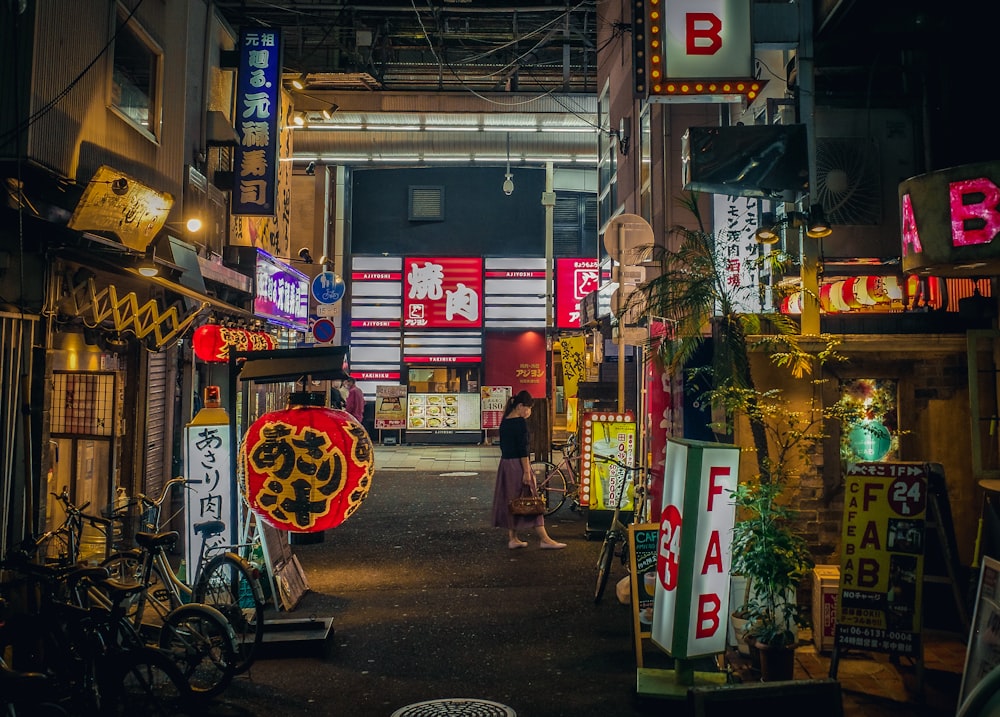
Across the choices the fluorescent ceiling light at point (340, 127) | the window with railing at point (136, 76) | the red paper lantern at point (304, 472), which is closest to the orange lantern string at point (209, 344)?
the window with railing at point (136, 76)

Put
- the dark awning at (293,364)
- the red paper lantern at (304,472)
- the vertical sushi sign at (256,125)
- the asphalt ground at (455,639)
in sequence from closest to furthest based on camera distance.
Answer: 1. the red paper lantern at (304,472)
2. the asphalt ground at (455,639)
3. the dark awning at (293,364)
4. the vertical sushi sign at (256,125)

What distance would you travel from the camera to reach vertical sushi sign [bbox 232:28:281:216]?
13984 millimetres

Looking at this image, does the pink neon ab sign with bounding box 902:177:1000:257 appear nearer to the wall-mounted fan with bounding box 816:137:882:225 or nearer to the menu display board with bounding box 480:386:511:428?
the wall-mounted fan with bounding box 816:137:882:225

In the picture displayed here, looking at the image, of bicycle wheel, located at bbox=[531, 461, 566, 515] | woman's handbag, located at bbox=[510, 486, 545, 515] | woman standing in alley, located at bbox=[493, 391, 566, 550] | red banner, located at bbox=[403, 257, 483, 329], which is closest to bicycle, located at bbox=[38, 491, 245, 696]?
woman's handbag, located at bbox=[510, 486, 545, 515]

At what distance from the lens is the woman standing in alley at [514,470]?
11.4 m

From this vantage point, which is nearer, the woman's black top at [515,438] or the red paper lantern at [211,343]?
the woman's black top at [515,438]

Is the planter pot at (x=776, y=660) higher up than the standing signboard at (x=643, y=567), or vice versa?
the standing signboard at (x=643, y=567)

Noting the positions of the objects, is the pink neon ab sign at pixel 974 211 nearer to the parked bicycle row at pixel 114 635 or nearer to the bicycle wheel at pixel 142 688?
the parked bicycle row at pixel 114 635

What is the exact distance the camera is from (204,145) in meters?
13.5

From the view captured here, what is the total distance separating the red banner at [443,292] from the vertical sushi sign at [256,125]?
1459 centimetres

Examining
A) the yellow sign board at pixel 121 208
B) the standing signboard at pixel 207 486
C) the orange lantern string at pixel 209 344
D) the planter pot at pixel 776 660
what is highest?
the yellow sign board at pixel 121 208

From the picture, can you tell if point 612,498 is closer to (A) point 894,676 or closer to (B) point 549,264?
(A) point 894,676

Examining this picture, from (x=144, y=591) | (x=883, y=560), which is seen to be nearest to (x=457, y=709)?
(x=144, y=591)

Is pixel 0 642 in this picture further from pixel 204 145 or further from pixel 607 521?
pixel 204 145
